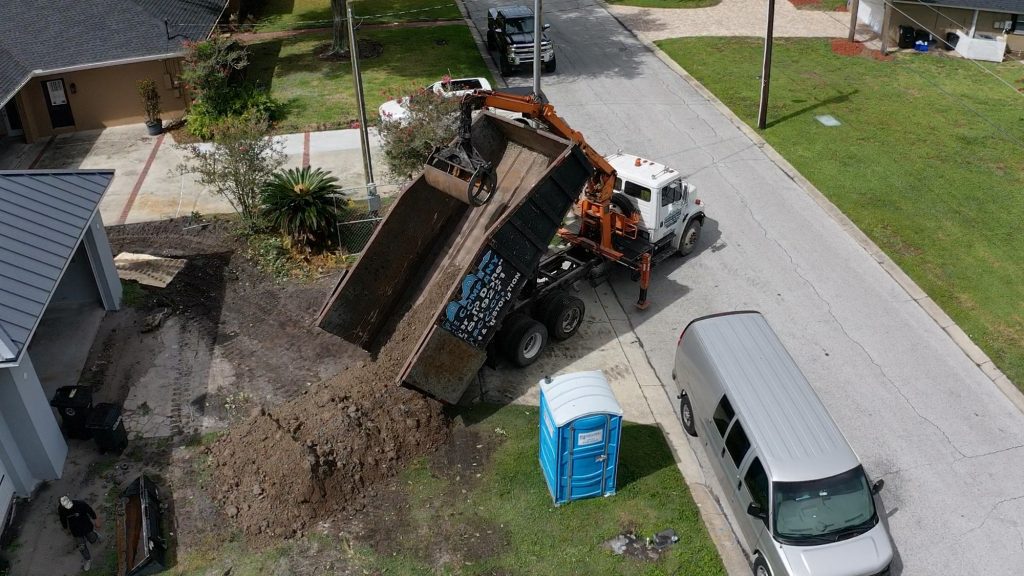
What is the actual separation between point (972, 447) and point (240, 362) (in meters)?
12.9

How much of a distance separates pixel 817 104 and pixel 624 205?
12624mm

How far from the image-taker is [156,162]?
24.0m

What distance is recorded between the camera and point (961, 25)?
30375 mm

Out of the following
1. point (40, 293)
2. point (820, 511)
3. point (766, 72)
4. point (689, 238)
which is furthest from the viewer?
point (766, 72)

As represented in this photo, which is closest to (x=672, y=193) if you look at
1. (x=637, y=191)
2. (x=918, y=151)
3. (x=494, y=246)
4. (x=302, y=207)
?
(x=637, y=191)

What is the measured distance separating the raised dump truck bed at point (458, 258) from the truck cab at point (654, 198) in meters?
2.49

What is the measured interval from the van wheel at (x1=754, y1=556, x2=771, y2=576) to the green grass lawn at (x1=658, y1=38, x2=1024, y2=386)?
7247 millimetres

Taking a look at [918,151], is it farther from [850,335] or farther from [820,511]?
[820,511]

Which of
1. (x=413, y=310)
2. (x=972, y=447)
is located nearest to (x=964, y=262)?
(x=972, y=447)

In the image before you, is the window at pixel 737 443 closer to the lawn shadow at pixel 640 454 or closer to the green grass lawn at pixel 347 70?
the lawn shadow at pixel 640 454

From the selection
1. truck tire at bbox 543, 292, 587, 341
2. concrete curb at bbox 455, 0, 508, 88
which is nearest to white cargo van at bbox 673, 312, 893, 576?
truck tire at bbox 543, 292, 587, 341

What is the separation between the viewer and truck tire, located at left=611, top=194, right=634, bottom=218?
17048 millimetres

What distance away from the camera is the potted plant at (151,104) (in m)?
25.2

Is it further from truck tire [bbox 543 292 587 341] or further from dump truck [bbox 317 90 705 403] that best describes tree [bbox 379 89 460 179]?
truck tire [bbox 543 292 587 341]
